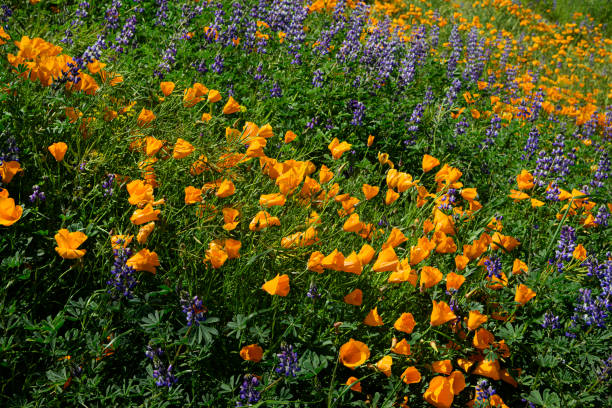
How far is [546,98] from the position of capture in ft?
21.0

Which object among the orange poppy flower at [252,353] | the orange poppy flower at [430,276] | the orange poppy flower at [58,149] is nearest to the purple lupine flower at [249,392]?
the orange poppy flower at [252,353]

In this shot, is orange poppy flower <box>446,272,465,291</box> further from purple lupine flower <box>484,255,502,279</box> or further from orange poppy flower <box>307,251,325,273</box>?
orange poppy flower <box>307,251,325,273</box>

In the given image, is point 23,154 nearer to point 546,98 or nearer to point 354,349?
point 354,349

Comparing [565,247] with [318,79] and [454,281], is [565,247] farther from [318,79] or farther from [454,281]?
[318,79]

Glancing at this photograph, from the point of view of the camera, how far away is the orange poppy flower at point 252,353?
1.72 meters

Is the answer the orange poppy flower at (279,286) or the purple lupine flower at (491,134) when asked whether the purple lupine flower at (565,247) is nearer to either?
the purple lupine flower at (491,134)

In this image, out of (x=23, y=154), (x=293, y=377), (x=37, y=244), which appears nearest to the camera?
(x=293, y=377)

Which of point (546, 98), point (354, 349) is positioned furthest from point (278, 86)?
point (546, 98)

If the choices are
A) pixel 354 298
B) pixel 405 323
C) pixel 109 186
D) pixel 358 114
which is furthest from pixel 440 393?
pixel 358 114

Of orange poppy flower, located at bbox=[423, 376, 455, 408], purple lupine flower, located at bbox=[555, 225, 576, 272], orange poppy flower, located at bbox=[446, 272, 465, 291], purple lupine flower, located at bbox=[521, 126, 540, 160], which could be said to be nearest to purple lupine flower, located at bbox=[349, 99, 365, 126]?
purple lupine flower, located at bbox=[521, 126, 540, 160]

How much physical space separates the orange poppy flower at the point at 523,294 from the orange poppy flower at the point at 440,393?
0.64 metres

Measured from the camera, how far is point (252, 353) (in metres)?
1.73

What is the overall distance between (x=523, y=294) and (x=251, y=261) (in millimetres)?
1260

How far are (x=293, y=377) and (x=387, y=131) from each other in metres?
2.31
